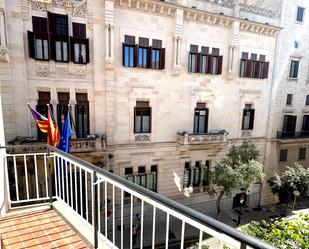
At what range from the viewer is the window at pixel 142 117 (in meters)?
11.7

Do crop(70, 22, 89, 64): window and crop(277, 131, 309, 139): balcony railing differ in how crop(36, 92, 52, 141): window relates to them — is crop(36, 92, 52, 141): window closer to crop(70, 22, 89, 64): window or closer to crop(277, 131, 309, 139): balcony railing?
crop(70, 22, 89, 64): window

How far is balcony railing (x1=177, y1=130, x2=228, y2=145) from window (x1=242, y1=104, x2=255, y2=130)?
2643mm

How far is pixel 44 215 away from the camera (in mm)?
3695

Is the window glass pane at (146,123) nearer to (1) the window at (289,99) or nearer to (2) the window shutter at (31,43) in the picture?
(2) the window shutter at (31,43)

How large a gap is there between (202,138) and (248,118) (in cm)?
498

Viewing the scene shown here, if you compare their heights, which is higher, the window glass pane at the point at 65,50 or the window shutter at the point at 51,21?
the window shutter at the point at 51,21

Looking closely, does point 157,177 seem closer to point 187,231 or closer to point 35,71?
point 187,231

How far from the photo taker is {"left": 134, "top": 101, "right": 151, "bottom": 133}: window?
462 inches

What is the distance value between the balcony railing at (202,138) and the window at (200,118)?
0.80 meters

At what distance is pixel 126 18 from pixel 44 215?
10231 millimetres

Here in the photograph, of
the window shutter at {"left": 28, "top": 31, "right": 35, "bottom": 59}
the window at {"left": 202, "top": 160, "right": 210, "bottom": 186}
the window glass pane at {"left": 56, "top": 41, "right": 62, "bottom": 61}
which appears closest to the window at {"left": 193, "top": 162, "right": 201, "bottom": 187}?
the window at {"left": 202, "top": 160, "right": 210, "bottom": 186}

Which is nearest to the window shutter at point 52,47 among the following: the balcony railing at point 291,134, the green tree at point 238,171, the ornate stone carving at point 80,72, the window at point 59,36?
the window at point 59,36

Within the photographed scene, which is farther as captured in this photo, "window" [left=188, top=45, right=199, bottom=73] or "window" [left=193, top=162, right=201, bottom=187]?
"window" [left=193, top=162, right=201, bottom=187]

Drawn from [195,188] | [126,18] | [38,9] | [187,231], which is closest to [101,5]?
[126,18]
